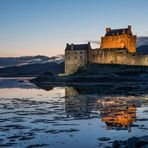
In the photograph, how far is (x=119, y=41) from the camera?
9494 cm

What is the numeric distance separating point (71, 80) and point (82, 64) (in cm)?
986

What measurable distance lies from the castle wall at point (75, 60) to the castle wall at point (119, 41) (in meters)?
8.80

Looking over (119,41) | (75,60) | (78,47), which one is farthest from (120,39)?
(75,60)

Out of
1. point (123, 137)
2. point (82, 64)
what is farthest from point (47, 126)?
point (82, 64)

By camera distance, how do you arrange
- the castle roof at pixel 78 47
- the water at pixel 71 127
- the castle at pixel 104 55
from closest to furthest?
the water at pixel 71 127, the castle at pixel 104 55, the castle roof at pixel 78 47

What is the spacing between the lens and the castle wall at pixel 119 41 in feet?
311

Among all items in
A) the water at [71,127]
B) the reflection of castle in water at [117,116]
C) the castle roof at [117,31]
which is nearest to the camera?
the water at [71,127]

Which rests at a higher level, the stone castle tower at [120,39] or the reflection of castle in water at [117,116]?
the stone castle tower at [120,39]

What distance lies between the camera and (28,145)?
601 inches

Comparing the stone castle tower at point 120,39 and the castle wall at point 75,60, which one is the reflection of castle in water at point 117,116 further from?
the stone castle tower at point 120,39

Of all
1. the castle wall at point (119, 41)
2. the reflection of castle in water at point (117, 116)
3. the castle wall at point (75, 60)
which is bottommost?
the reflection of castle in water at point (117, 116)

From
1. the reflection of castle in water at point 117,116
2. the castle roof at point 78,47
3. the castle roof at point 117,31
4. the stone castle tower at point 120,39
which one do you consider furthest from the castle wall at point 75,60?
the reflection of castle in water at point 117,116

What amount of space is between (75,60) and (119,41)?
14220 millimetres

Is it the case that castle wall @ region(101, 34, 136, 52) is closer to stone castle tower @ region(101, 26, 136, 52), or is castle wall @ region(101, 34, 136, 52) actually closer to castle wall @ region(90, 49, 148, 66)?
stone castle tower @ region(101, 26, 136, 52)
